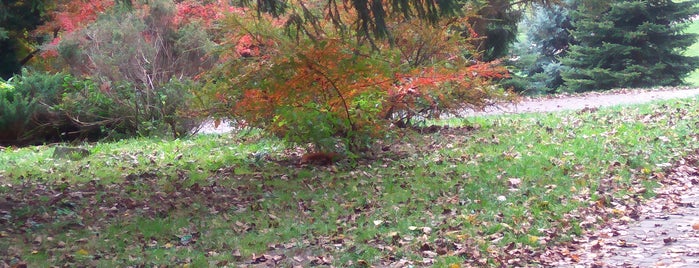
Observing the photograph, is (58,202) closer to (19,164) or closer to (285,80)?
(285,80)

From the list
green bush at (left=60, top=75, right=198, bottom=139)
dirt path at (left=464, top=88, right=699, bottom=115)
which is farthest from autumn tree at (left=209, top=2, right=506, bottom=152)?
dirt path at (left=464, top=88, right=699, bottom=115)

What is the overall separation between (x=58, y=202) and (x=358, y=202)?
319cm

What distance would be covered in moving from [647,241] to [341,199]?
3.23 meters

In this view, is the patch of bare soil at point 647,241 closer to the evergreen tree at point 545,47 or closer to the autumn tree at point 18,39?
the autumn tree at point 18,39

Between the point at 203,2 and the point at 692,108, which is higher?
the point at 203,2

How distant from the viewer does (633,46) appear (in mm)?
27000

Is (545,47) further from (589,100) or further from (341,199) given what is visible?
(341,199)

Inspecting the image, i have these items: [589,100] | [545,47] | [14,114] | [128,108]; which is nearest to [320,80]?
[128,108]

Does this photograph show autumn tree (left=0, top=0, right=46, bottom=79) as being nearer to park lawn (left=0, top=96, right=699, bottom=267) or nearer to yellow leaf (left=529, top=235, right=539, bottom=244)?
park lawn (left=0, top=96, right=699, bottom=267)

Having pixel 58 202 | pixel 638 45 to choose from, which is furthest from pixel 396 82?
pixel 638 45

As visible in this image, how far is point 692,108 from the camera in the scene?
1425 centimetres

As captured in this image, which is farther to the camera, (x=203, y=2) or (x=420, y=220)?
(x=203, y=2)

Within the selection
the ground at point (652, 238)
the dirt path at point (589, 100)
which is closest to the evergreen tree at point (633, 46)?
the dirt path at point (589, 100)

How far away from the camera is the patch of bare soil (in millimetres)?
5828
